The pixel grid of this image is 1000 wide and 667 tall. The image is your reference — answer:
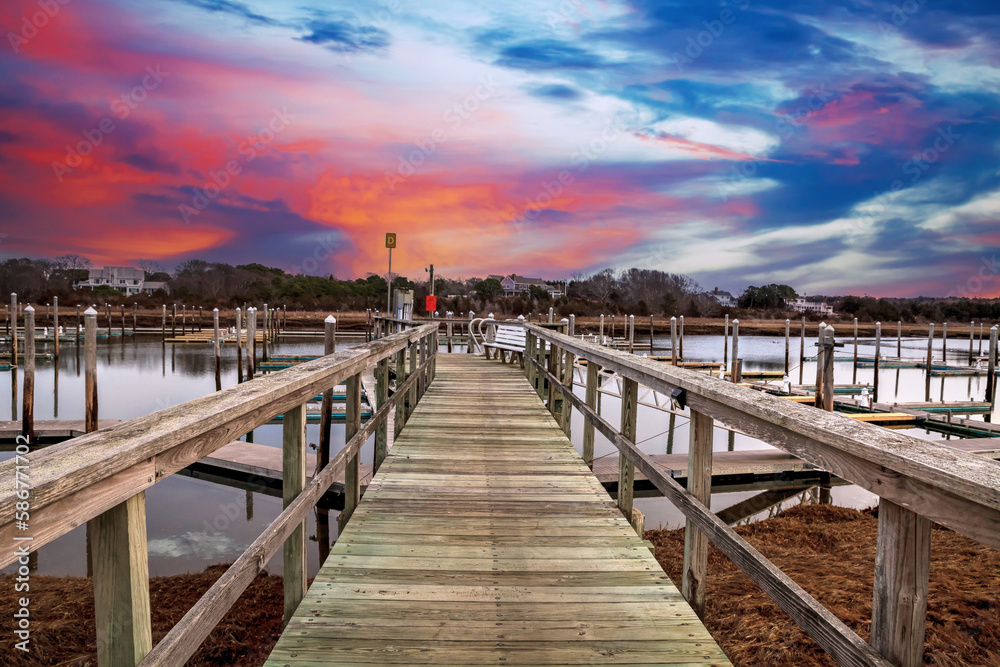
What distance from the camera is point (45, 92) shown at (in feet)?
56.9

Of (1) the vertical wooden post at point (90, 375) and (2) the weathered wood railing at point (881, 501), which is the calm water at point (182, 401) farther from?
(2) the weathered wood railing at point (881, 501)

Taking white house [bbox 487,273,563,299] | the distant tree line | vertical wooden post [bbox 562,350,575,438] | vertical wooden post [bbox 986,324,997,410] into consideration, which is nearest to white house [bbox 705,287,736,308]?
the distant tree line

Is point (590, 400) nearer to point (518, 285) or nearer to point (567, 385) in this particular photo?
point (567, 385)

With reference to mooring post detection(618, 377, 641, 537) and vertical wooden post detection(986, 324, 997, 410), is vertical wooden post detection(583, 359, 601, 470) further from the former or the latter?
vertical wooden post detection(986, 324, 997, 410)

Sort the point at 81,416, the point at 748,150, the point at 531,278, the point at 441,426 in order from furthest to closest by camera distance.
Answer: the point at 531,278 → the point at 748,150 → the point at 81,416 → the point at 441,426

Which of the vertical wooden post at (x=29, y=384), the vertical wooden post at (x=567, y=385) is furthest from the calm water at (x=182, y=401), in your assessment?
the vertical wooden post at (x=567, y=385)

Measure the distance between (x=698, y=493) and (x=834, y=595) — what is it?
7.75 feet

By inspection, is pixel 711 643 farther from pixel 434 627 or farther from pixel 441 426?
pixel 441 426

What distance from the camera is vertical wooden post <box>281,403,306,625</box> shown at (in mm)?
2104

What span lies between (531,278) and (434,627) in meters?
92.7

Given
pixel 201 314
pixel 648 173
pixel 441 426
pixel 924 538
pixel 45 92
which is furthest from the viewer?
pixel 201 314

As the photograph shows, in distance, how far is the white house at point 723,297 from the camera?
79463 mm

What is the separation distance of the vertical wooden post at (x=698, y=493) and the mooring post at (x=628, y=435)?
0.89 metres

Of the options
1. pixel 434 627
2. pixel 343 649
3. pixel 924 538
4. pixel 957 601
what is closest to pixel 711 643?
pixel 434 627
